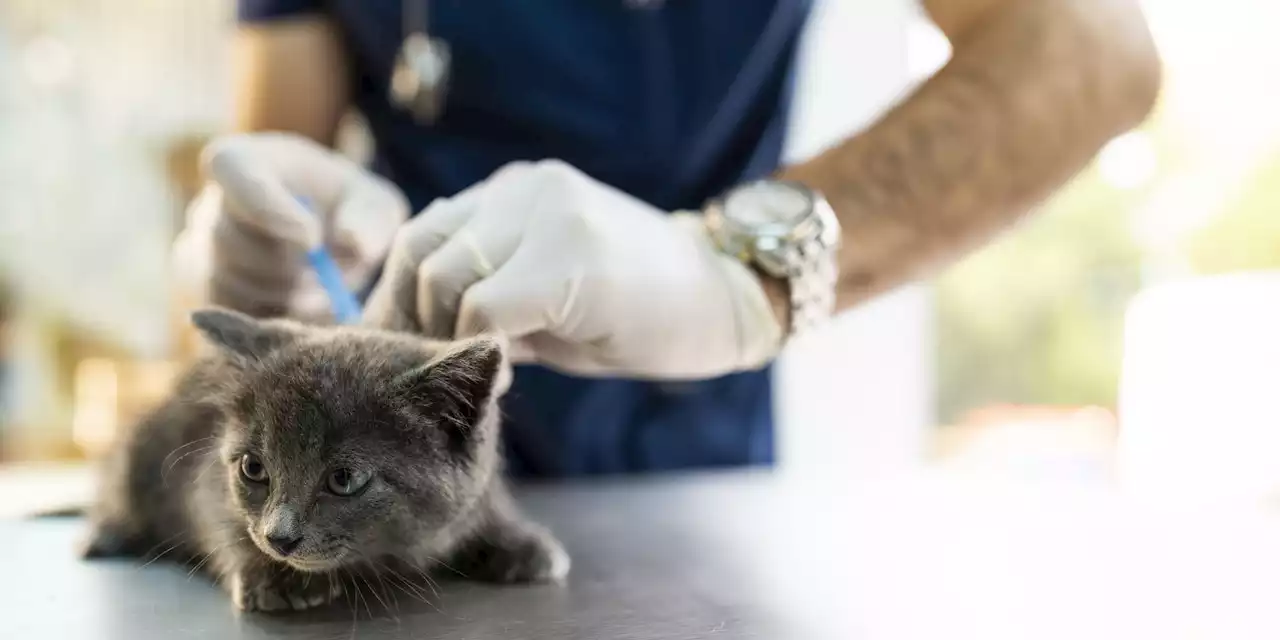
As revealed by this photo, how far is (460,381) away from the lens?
712mm

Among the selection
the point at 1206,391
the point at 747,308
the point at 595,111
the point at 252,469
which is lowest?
the point at 1206,391

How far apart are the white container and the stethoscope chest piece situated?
4.65ft

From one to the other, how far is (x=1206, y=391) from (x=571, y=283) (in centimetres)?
174

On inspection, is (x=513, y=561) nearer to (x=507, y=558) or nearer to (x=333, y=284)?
(x=507, y=558)

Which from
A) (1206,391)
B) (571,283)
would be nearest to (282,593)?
(571,283)

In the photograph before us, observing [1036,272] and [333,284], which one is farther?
[1036,272]

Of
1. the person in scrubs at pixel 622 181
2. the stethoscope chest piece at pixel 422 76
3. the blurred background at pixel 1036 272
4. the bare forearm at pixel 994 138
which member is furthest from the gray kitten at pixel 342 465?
the blurred background at pixel 1036 272

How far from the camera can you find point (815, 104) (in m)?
2.19

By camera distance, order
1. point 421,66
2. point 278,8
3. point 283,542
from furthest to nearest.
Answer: point 278,8 < point 421,66 < point 283,542

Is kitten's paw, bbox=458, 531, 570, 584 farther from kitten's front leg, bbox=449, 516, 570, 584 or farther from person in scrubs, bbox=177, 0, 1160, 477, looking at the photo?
person in scrubs, bbox=177, 0, 1160, 477

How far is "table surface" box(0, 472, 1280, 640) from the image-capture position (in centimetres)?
67

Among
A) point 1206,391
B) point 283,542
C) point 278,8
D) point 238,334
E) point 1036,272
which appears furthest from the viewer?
point 1036,272

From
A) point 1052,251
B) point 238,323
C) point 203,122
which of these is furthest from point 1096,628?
point 203,122

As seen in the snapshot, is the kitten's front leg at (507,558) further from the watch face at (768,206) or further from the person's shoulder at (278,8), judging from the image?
the person's shoulder at (278,8)
